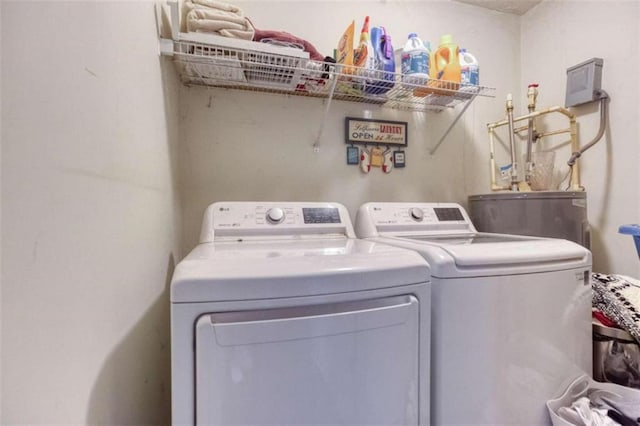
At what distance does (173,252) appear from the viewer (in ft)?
3.89

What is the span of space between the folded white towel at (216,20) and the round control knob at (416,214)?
106cm

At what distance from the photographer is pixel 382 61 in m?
1.35

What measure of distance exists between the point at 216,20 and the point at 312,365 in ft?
3.97

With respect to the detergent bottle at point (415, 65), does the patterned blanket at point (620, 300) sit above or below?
below

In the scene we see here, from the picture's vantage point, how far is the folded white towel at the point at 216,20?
1.07m

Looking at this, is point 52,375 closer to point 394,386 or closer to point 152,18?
point 394,386

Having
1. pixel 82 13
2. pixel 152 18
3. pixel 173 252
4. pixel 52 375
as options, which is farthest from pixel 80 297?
pixel 152 18

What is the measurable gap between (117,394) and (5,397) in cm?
36

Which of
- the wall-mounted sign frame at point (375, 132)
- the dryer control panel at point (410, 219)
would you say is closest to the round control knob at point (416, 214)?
the dryer control panel at point (410, 219)

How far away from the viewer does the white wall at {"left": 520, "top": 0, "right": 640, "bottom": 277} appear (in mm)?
1393

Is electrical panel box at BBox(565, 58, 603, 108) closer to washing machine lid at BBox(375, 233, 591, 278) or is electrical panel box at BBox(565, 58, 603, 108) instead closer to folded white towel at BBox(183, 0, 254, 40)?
washing machine lid at BBox(375, 233, 591, 278)

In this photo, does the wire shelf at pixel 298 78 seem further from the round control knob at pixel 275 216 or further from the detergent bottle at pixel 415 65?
the round control knob at pixel 275 216

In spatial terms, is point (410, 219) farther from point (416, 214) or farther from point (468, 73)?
point (468, 73)

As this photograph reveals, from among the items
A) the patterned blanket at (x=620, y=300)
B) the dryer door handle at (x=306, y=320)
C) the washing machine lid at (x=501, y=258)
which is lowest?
the patterned blanket at (x=620, y=300)
